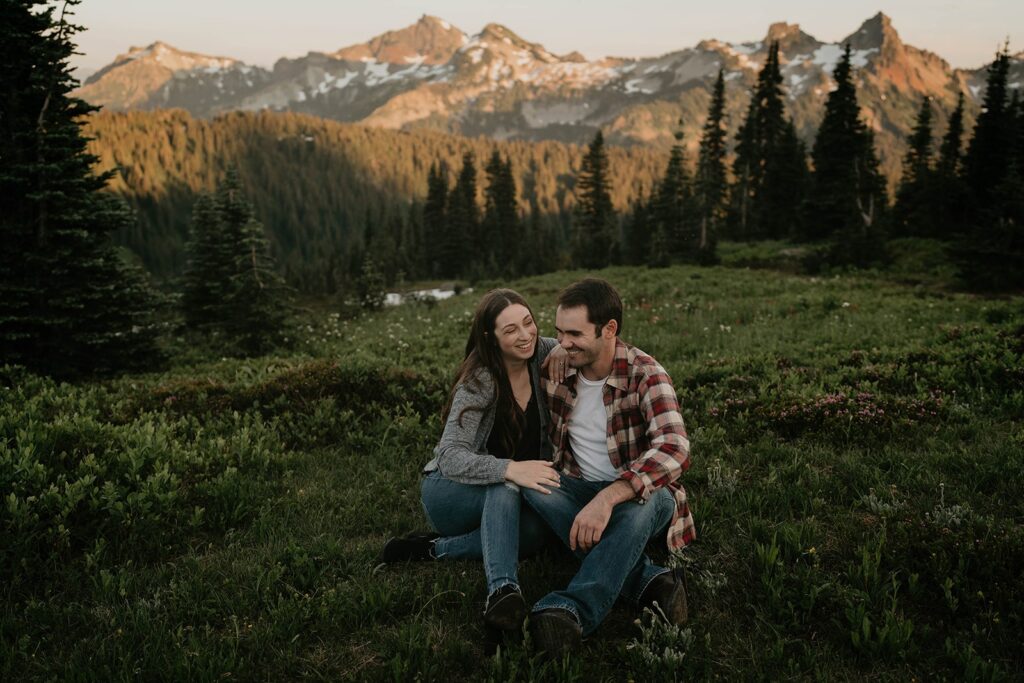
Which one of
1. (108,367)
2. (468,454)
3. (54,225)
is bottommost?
(108,367)

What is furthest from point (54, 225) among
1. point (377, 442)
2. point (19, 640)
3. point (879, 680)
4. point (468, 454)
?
point (879, 680)

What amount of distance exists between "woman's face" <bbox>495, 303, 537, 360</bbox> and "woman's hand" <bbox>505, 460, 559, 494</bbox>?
0.92m

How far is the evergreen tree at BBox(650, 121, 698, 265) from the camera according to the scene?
130 ft

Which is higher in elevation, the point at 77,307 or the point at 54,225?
the point at 54,225

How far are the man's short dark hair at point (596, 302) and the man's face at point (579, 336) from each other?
0.11 feet

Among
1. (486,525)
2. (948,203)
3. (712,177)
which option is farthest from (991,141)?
(486,525)

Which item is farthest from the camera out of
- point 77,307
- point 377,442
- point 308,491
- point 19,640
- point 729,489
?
point 77,307

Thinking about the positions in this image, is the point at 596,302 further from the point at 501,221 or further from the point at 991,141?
the point at 501,221

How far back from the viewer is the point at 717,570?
4.50 meters

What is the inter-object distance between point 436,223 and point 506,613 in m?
77.4

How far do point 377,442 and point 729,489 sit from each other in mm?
4458

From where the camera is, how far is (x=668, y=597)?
3871 millimetres

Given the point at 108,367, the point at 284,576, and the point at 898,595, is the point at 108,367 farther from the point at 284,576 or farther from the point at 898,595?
the point at 898,595

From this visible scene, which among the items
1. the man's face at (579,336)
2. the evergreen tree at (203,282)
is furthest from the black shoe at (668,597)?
the evergreen tree at (203,282)
